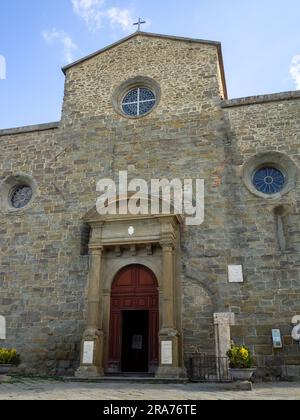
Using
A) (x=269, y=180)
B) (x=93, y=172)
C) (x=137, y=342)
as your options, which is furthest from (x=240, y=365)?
(x=93, y=172)

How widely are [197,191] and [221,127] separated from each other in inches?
84.4

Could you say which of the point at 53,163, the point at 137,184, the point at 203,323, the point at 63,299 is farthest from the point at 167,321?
the point at 53,163

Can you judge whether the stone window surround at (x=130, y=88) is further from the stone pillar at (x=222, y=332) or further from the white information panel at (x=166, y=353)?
the white information panel at (x=166, y=353)

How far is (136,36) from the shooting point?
560 inches

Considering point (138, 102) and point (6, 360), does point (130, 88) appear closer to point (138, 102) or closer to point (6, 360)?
point (138, 102)

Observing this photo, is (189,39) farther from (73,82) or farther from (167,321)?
(167,321)

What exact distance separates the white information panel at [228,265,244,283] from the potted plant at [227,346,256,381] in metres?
2.63

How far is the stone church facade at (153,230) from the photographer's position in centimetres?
1022

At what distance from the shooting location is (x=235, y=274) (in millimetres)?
10469

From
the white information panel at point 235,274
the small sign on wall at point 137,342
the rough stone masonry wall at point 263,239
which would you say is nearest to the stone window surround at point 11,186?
the small sign on wall at point 137,342

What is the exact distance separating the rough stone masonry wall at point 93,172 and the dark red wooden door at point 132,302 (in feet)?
2.85

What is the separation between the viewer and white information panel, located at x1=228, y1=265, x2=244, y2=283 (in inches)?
410

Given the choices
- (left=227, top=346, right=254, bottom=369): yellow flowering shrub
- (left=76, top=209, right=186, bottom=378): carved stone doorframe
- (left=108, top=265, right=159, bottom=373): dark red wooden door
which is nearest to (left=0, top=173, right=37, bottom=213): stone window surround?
(left=76, top=209, right=186, bottom=378): carved stone doorframe

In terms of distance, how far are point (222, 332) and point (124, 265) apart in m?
3.29
